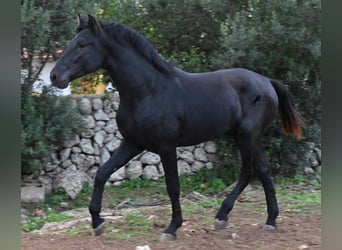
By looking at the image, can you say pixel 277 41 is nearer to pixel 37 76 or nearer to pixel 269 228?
pixel 269 228

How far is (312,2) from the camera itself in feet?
24.0

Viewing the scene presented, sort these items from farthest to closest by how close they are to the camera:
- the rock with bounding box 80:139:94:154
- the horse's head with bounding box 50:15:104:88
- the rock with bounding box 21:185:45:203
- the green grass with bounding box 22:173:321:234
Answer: the rock with bounding box 80:139:94:154 → the rock with bounding box 21:185:45:203 → the green grass with bounding box 22:173:321:234 → the horse's head with bounding box 50:15:104:88

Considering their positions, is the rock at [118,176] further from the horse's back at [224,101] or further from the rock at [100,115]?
the horse's back at [224,101]

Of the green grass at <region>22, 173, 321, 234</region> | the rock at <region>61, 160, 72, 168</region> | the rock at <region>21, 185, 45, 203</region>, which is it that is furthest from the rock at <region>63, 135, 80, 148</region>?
the rock at <region>21, 185, 45, 203</region>

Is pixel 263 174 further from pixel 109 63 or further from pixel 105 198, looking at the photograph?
pixel 105 198

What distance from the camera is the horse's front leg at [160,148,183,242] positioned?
179 inches

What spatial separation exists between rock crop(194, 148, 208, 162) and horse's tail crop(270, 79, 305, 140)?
307 cm

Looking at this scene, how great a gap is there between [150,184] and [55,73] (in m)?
4.26

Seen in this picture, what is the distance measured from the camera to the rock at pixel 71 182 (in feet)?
24.7

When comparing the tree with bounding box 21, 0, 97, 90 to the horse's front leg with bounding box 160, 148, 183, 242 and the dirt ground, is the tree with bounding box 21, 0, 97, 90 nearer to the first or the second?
the dirt ground

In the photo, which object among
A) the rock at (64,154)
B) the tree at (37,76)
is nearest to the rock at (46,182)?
the tree at (37,76)
